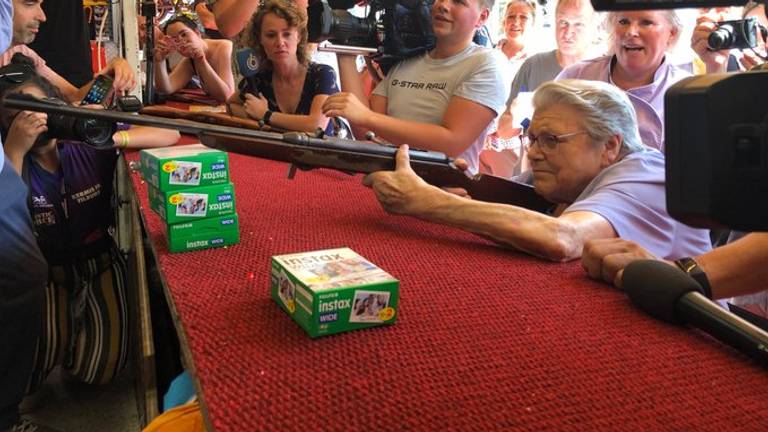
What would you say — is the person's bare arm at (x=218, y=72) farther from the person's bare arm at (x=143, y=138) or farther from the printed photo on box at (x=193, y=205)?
the printed photo on box at (x=193, y=205)

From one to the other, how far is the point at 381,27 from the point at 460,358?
3.88 ft

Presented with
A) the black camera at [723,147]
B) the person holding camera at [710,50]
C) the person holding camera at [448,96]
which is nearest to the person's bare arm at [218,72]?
the person holding camera at [448,96]

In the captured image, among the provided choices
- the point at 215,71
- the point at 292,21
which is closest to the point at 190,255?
the point at 292,21

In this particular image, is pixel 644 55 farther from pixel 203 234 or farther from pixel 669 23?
pixel 203 234

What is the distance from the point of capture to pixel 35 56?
7.61 feet

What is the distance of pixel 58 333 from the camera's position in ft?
5.77

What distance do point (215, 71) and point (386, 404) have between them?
9.68ft

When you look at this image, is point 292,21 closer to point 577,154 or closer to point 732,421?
point 577,154

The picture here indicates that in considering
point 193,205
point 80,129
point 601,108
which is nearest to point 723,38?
point 601,108

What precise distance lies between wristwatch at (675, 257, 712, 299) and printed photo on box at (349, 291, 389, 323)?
1.59 ft

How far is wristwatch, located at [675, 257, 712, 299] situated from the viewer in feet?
3.01

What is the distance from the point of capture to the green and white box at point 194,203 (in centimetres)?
95

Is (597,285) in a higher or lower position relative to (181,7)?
lower

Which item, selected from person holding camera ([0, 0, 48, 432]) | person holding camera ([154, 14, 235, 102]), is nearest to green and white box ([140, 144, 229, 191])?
person holding camera ([0, 0, 48, 432])
